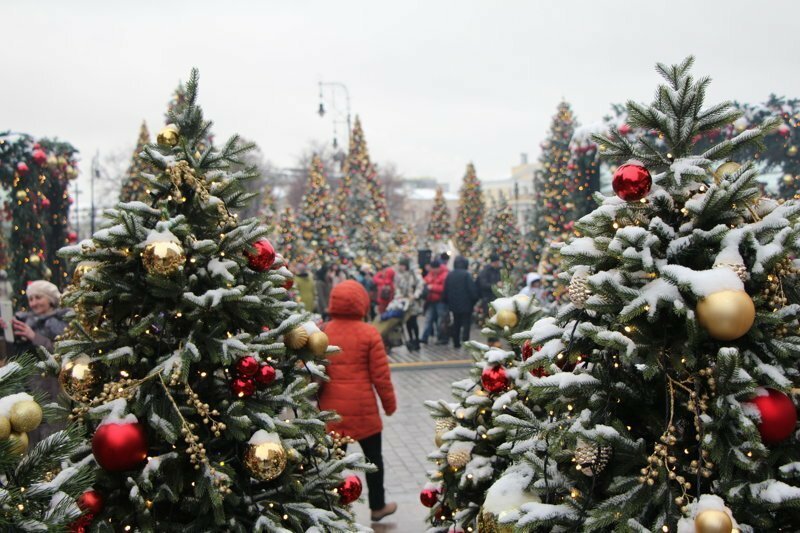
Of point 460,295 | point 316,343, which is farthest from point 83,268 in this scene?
point 460,295

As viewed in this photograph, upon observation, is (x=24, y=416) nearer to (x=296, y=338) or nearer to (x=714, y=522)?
(x=296, y=338)

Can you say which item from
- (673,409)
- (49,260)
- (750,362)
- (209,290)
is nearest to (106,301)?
(209,290)

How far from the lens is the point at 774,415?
265 cm

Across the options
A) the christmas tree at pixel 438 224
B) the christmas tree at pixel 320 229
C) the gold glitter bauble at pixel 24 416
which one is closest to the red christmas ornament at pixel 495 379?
the gold glitter bauble at pixel 24 416

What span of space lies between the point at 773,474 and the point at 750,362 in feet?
1.35

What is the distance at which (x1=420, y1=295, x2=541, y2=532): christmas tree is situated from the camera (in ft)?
14.2

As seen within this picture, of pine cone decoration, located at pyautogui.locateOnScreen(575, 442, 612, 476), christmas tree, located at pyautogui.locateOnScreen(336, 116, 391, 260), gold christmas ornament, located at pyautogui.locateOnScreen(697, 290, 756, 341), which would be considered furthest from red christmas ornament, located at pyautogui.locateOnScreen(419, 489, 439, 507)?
christmas tree, located at pyautogui.locateOnScreen(336, 116, 391, 260)

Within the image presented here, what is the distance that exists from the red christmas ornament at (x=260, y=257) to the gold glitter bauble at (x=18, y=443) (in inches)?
74.7

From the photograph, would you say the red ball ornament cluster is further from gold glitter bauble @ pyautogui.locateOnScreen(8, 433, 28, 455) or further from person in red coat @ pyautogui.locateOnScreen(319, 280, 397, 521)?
person in red coat @ pyautogui.locateOnScreen(319, 280, 397, 521)

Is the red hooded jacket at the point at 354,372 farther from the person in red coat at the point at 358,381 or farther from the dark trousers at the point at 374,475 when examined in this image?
the dark trousers at the point at 374,475

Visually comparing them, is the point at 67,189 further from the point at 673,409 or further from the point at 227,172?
the point at 673,409

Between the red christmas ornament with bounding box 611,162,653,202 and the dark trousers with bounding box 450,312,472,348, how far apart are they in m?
13.2

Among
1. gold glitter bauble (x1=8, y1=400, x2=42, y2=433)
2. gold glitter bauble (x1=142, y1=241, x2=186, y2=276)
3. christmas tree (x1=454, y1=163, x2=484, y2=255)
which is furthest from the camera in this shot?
christmas tree (x1=454, y1=163, x2=484, y2=255)

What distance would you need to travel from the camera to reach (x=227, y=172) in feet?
13.7
